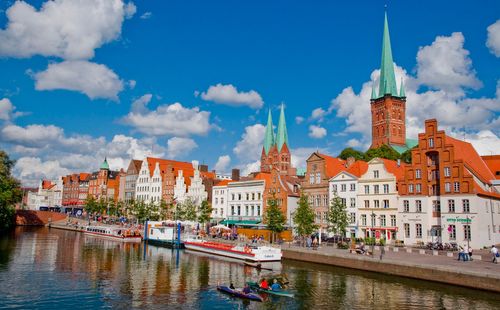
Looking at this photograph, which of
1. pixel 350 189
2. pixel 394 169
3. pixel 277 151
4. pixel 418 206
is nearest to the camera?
pixel 418 206

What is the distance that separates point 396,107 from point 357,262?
127401mm

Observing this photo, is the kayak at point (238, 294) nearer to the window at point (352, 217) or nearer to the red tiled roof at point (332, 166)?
the window at point (352, 217)

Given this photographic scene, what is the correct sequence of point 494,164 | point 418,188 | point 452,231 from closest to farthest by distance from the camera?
point 452,231, point 418,188, point 494,164

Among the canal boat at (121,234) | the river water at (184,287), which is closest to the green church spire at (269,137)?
the canal boat at (121,234)

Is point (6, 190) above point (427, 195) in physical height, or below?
above

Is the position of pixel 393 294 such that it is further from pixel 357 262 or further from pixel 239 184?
pixel 239 184

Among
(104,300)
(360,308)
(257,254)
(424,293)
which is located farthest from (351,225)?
(104,300)

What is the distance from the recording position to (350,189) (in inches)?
2854

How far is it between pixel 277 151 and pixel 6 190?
358 feet

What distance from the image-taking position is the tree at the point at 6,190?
8500cm

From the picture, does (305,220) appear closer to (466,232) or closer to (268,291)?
(466,232)

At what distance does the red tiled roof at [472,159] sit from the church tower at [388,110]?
87816mm

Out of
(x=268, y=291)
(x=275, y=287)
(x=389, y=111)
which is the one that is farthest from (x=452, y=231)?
(x=389, y=111)

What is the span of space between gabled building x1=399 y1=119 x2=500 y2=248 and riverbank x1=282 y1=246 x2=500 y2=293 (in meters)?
11.3
